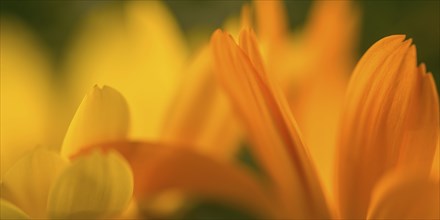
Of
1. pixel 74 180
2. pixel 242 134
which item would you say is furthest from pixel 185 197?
pixel 74 180

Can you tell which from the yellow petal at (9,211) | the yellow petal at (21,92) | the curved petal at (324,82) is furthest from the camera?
the yellow petal at (21,92)

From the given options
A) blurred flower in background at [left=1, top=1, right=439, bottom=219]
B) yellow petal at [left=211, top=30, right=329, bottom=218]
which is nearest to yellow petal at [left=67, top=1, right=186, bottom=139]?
blurred flower in background at [left=1, top=1, right=439, bottom=219]

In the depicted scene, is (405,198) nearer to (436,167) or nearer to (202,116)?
(436,167)

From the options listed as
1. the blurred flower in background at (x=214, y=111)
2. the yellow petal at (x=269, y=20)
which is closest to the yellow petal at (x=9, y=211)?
the blurred flower in background at (x=214, y=111)

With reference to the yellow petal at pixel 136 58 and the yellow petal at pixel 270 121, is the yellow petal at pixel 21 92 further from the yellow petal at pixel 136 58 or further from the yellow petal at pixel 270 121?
the yellow petal at pixel 270 121

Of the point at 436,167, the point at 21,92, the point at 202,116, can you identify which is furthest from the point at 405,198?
the point at 21,92
